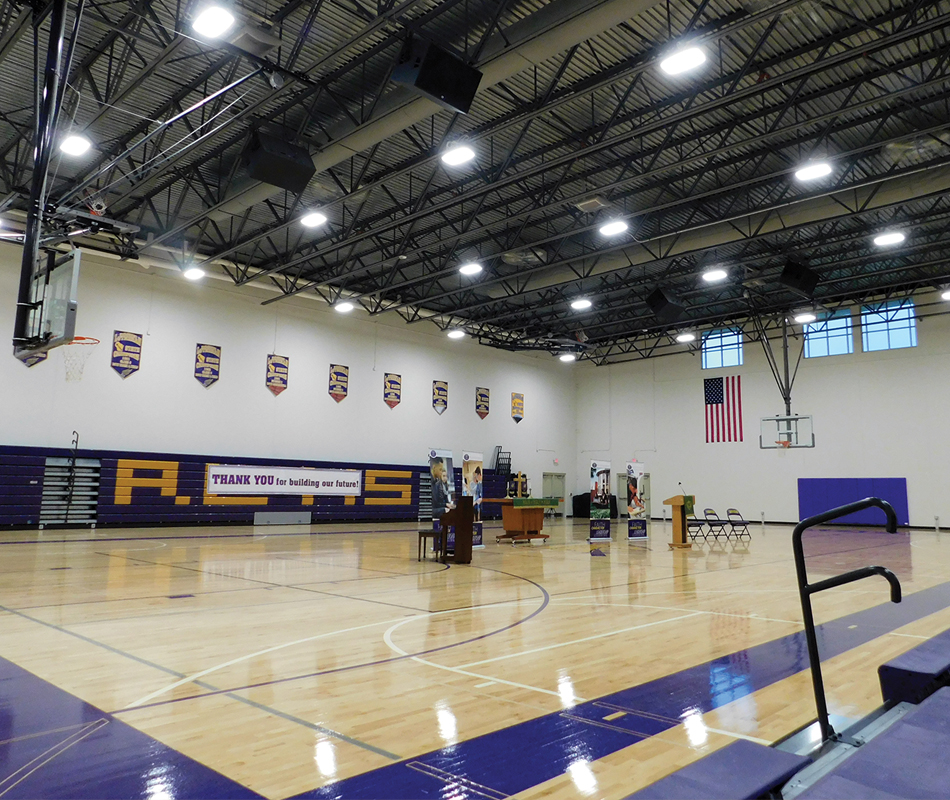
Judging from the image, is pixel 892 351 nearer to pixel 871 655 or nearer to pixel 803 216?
pixel 803 216

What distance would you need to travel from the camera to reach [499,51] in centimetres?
843

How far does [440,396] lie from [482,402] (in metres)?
2.00

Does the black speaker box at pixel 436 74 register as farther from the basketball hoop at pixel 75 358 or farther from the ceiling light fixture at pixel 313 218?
the basketball hoop at pixel 75 358

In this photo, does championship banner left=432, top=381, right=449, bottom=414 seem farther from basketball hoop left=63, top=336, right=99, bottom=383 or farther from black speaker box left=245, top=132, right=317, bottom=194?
black speaker box left=245, top=132, right=317, bottom=194

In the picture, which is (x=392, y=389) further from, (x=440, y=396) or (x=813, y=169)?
(x=813, y=169)

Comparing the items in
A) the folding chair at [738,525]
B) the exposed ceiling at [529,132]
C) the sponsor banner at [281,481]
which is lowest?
the folding chair at [738,525]

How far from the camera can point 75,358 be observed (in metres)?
16.0

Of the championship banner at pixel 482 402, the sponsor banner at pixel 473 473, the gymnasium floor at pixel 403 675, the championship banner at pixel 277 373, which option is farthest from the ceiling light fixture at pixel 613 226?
the championship banner at pixel 482 402

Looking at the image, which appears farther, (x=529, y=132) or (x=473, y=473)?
(x=473, y=473)

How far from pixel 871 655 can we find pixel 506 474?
2042 cm

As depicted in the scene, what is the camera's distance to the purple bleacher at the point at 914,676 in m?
3.04

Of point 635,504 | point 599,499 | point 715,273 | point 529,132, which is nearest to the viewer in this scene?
point 529,132

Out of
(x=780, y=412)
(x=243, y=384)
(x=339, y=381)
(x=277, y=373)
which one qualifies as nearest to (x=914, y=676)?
(x=243, y=384)

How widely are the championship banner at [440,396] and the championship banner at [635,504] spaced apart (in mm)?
9447
